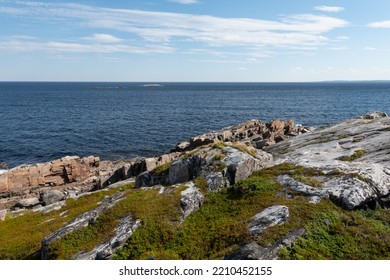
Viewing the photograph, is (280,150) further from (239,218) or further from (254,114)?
(254,114)

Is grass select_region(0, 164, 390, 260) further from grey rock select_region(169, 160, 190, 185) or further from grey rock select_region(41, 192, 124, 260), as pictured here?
grey rock select_region(169, 160, 190, 185)

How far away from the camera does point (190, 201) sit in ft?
65.0

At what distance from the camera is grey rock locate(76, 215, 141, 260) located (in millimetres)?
15938

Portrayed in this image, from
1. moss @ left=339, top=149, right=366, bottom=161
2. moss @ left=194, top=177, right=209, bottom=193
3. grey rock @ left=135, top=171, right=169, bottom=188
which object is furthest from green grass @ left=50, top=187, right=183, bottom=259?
moss @ left=339, top=149, right=366, bottom=161

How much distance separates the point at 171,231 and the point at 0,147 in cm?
6805

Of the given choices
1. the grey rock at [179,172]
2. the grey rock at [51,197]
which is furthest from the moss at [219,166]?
the grey rock at [51,197]

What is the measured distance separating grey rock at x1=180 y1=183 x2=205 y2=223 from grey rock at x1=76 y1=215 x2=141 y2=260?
288cm

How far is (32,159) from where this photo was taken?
62094 mm

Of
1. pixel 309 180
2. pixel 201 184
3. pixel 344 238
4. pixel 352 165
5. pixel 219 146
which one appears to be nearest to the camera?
pixel 344 238

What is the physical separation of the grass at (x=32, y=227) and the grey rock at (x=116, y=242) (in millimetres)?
5311

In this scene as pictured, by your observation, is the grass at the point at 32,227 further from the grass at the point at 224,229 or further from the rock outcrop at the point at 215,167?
the rock outcrop at the point at 215,167

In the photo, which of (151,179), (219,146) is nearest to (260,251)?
(219,146)

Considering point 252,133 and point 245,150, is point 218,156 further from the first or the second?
point 252,133

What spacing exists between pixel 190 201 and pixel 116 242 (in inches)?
206
